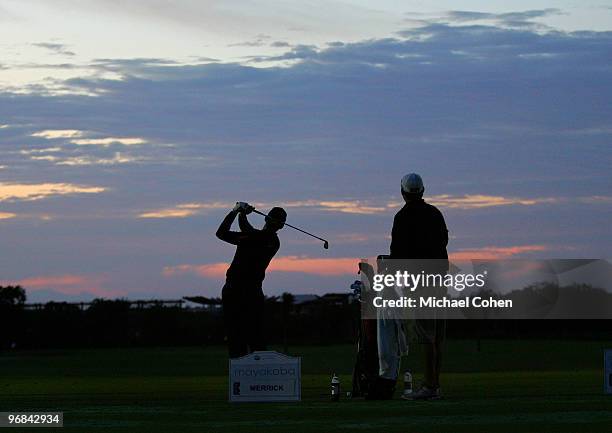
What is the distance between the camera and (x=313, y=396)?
16750 millimetres

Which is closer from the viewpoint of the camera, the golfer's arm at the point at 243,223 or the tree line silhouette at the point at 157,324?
the golfer's arm at the point at 243,223

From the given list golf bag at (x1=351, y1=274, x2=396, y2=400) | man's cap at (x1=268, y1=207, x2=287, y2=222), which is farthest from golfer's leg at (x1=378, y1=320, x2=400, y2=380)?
man's cap at (x1=268, y1=207, x2=287, y2=222)

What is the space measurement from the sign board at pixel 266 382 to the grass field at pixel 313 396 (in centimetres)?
35

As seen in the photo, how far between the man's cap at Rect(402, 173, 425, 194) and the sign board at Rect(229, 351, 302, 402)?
6.78 feet

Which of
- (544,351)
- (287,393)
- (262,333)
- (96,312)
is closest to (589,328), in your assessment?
(544,351)

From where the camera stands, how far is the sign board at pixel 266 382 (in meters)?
14.4

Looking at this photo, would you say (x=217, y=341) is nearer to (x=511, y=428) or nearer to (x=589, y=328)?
(x=589, y=328)

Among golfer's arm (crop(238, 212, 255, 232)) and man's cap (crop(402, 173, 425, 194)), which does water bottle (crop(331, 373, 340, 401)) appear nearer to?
man's cap (crop(402, 173, 425, 194))

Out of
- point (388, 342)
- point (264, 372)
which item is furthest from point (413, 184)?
point (264, 372)

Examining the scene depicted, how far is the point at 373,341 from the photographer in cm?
1529

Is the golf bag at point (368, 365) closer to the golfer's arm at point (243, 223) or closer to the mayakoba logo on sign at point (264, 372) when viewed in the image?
the mayakoba logo on sign at point (264, 372)

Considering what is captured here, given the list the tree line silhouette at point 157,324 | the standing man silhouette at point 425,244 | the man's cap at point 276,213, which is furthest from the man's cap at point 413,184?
the tree line silhouette at point 157,324

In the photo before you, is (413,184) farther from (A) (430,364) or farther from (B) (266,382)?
(B) (266,382)

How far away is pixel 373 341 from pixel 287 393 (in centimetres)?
129
